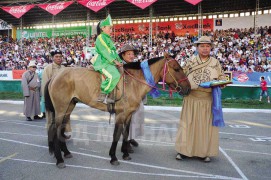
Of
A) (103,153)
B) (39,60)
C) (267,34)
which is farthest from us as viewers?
(39,60)

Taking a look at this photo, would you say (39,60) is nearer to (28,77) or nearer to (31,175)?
(28,77)

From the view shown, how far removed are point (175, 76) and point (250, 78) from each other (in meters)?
11.0

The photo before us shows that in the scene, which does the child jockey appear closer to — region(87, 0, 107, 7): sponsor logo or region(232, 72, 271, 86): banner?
region(232, 72, 271, 86): banner

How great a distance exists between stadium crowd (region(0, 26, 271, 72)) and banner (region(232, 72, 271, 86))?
0.65m

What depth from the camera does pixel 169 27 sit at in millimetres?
26078

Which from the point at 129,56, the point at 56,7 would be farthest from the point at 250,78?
the point at 56,7

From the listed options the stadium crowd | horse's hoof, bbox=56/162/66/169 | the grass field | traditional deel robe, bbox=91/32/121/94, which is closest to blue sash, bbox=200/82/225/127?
traditional deel robe, bbox=91/32/121/94

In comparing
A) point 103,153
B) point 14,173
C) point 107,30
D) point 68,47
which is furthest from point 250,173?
point 68,47

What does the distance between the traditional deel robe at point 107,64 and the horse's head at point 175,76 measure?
2.78 feet

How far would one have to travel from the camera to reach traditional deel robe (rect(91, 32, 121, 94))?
15.7 feet

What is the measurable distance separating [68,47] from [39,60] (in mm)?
3795

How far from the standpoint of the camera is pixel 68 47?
2636cm

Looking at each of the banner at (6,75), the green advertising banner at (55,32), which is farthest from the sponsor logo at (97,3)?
the banner at (6,75)

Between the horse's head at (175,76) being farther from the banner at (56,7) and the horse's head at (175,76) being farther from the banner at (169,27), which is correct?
the banner at (169,27)
